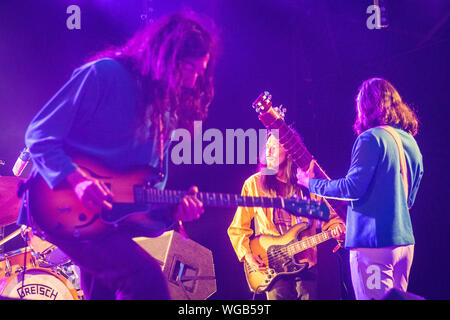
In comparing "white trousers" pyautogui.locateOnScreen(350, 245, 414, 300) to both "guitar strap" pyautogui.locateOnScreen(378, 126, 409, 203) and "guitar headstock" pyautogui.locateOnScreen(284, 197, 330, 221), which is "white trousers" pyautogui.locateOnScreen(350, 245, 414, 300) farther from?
"guitar headstock" pyautogui.locateOnScreen(284, 197, 330, 221)

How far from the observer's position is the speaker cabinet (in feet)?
12.7

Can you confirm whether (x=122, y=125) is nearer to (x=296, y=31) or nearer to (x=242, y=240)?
(x=242, y=240)

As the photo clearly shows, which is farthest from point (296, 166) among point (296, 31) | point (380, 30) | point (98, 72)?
point (98, 72)

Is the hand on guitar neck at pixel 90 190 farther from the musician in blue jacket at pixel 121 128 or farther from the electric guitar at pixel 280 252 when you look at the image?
the electric guitar at pixel 280 252

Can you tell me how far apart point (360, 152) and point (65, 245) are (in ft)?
7.11

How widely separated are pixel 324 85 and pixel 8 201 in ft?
11.5

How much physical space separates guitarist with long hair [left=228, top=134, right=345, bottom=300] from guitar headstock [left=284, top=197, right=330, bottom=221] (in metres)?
1.17

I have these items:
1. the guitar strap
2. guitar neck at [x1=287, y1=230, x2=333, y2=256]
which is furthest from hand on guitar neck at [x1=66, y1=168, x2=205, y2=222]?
the guitar strap

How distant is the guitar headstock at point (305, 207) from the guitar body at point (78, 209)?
3.20 ft

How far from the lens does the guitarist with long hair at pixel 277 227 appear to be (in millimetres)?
3642

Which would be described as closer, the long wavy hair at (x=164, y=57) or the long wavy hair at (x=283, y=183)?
the long wavy hair at (x=164, y=57)

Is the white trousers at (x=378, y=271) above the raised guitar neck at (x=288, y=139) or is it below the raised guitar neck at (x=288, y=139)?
below

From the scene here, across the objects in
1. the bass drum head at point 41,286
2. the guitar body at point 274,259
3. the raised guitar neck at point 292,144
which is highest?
the raised guitar neck at point 292,144

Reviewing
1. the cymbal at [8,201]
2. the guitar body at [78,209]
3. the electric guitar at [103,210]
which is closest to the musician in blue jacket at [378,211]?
the electric guitar at [103,210]
